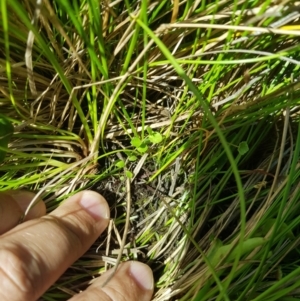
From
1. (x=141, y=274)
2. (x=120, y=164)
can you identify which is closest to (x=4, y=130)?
(x=120, y=164)

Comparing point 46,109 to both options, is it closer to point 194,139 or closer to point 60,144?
point 60,144

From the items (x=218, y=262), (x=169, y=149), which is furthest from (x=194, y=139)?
(x=218, y=262)

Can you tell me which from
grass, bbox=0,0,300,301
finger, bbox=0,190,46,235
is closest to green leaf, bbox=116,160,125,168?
grass, bbox=0,0,300,301

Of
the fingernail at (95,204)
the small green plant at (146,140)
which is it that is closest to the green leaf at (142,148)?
the small green plant at (146,140)

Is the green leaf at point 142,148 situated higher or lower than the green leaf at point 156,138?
lower

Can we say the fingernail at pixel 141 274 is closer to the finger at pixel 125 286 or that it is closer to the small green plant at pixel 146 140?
the finger at pixel 125 286

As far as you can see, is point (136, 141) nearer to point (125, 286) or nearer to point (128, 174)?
point (128, 174)

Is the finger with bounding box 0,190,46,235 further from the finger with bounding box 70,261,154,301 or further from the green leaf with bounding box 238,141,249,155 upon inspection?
the green leaf with bounding box 238,141,249,155
